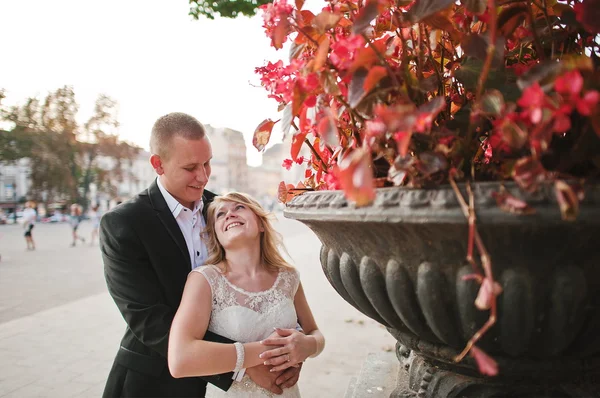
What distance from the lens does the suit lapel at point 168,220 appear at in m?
2.11

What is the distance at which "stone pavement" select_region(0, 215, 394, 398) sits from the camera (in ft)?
12.7

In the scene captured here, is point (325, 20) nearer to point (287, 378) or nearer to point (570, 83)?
point (570, 83)

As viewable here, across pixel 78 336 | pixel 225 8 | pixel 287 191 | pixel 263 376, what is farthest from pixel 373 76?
pixel 78 336

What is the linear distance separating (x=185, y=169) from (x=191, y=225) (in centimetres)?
27

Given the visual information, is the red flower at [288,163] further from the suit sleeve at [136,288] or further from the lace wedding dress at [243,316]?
the suit sleeve at [136,288]

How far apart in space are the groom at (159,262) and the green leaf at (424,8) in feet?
4.42

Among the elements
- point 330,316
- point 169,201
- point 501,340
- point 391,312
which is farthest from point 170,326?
point 330,316

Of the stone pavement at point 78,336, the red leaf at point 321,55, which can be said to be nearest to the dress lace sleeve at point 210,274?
the red leaf at point 321,55

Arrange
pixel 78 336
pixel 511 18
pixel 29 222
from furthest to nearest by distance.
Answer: pixel 29 222
pixel 78 336
pixel 511 18

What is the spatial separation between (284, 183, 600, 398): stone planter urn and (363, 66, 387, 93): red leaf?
233mm

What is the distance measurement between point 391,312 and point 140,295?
1163mm

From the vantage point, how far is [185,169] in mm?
2227

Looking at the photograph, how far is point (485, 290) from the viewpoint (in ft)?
2.49

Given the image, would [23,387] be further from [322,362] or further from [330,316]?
[330,316]
